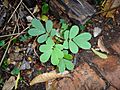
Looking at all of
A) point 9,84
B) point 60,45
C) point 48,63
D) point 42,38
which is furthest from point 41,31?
point 9,84

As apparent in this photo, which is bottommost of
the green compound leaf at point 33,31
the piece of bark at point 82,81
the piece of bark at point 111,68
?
the piece of bark at point 111,68

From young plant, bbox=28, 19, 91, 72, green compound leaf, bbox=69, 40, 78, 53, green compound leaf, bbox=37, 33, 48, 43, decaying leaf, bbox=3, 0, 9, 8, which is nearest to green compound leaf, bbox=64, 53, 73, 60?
young plant, bbox=28, 19, 91, 72

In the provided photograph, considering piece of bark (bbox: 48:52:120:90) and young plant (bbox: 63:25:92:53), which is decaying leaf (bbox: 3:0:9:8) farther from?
piece of bark (bbox: 48:52:120:90)

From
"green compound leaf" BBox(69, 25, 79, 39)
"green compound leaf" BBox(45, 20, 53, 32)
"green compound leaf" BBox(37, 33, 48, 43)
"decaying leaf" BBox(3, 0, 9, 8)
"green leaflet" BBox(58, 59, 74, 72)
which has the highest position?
"decaying leaf" BBox(3, 0, 9, 8)

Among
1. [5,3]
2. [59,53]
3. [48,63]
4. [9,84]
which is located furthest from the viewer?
[5,3]

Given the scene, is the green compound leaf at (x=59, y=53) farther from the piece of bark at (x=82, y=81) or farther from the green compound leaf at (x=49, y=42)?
the piece of bark at (x=82, y=81)

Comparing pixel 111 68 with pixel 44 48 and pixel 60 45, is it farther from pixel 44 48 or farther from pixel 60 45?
pixel 44 48

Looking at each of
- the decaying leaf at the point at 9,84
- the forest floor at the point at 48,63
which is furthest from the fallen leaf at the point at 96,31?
the decaying leaf at the point at 9,84

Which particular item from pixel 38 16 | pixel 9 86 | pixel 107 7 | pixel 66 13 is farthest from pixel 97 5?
pixel 9 86

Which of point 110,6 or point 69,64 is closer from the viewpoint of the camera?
point 69,64
